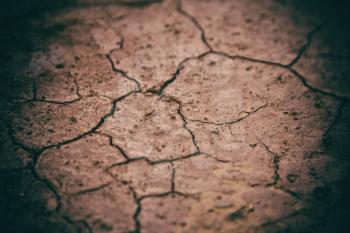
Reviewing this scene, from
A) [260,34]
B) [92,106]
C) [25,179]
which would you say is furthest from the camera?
[260,34]

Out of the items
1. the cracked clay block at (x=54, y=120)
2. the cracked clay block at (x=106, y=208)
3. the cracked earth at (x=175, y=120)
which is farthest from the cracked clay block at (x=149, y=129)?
the cracked clay block at (x=106, y=208)

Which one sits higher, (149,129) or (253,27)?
(253,27)

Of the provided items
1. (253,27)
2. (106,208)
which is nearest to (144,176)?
(106,208)

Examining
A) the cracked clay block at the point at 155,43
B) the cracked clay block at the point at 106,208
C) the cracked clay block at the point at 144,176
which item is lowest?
the cracked clay block at the point at 106,208

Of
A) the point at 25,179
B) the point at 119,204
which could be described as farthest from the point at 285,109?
the point at 25,179

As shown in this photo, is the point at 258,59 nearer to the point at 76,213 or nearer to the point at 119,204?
the point at 119,204

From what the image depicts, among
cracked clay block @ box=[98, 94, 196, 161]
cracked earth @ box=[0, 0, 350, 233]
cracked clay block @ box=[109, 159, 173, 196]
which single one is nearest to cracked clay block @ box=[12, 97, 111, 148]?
cracked earth @ box=[0, 0, 350, 233]

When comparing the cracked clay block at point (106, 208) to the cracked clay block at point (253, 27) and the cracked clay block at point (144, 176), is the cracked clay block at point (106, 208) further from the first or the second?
the cracked clay block at point (253, 27)

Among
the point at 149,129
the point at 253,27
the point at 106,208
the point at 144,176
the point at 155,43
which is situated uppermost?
the point at 253,27

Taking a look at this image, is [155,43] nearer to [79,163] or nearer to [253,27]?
[253,27]
